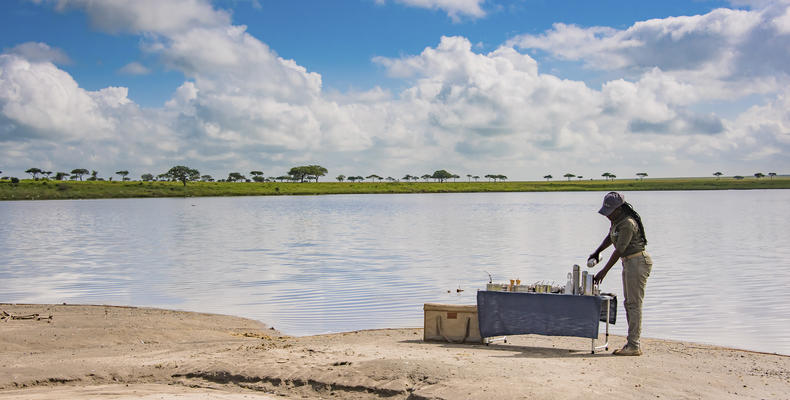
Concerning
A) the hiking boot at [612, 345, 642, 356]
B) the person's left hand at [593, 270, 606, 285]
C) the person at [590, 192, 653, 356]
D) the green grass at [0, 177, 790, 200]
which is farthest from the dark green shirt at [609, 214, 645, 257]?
the green grass at [0, 177, 790, 200]

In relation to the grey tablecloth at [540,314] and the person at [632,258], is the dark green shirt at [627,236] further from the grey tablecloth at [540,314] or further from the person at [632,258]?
the grey tablecloth at [540,314]

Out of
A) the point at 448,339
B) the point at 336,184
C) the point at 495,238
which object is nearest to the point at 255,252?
the point at 495,238

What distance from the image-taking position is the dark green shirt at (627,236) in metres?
9.20

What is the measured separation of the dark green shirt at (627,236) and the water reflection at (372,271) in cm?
335

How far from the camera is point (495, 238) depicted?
3406 cm

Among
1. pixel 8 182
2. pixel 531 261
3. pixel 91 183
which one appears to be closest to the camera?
pixel 531 261

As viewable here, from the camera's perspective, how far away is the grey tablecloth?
30.5ft

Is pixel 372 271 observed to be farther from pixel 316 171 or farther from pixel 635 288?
pixel 316 171

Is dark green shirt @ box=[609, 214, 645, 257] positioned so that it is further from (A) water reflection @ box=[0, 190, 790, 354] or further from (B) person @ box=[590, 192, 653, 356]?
(A) water reflection @ box=[0, 190, 790, 354]

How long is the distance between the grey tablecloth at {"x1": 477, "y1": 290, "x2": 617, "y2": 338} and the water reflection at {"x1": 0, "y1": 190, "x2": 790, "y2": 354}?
10.9ft

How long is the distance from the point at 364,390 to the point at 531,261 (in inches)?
667

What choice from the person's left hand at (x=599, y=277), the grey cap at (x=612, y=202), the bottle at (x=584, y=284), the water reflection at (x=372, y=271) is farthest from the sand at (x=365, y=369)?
the water reflection at (x=372, y=271)

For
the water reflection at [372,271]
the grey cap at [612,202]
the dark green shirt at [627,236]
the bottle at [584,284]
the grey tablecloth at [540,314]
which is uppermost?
the grey cap at [612,202]

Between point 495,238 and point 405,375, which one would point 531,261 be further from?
point 405,375
